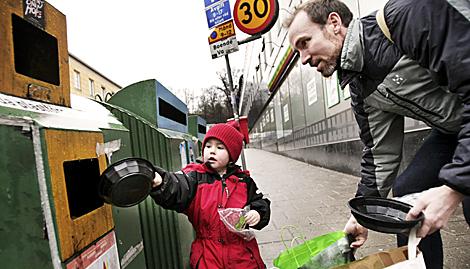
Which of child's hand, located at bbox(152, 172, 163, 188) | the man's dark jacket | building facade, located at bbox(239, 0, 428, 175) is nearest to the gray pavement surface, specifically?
building facade, located at bbox(239, 0, 428, 175)

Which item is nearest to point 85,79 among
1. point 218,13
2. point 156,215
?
point 218,13

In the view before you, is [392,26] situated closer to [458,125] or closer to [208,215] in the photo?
[458,125]

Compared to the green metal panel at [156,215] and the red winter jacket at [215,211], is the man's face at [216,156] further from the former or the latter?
the green metal panel at [156,215]

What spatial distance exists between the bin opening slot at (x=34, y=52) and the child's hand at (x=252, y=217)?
119 centimetres

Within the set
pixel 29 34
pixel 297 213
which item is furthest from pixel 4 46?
pixel 297 213

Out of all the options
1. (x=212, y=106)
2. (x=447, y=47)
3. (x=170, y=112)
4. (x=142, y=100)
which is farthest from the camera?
(x=212, y=106)

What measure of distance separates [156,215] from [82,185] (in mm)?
999

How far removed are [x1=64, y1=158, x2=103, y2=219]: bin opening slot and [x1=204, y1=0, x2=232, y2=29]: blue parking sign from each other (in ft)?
15.4

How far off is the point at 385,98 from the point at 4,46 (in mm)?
1468

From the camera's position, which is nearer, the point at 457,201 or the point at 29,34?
the point at 29,34

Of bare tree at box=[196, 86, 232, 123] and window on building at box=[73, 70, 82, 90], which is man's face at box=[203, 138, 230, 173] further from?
bare tree at box=[196, 86, 232, 123]

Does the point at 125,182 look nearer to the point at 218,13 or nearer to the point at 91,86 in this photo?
the point at 218,13

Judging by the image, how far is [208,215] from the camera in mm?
1951

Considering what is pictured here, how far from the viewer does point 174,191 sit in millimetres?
1688
